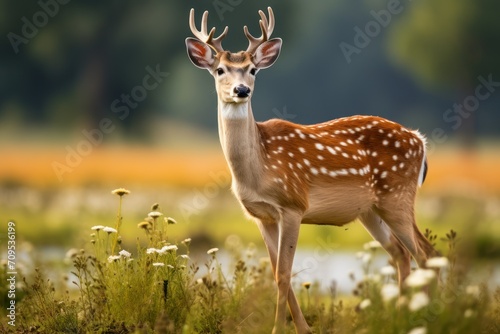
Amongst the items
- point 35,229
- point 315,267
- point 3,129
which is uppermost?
point 3,129

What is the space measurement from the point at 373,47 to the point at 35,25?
16440 millimetres

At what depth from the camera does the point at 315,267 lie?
7559 mm

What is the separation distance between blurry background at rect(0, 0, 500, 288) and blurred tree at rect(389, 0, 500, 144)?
0.16 feet

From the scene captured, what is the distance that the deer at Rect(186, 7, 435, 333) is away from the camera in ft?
22.7

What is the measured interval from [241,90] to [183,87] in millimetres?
30304

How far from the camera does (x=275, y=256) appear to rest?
7.22 meters

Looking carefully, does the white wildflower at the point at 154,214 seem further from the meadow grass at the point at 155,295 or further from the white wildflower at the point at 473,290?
the white wildflower at the point at 473,290

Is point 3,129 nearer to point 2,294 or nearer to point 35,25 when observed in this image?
Result: point 35,25

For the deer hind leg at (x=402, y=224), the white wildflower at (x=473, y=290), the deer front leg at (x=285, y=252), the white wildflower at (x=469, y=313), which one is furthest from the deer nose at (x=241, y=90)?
the white wildflower at (x=469, y=313)

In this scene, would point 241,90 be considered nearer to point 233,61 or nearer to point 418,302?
point 233,61

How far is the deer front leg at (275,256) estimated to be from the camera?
275 inches

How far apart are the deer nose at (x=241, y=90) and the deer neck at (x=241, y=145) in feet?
0.91

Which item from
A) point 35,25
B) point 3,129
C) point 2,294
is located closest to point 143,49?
point 35,25

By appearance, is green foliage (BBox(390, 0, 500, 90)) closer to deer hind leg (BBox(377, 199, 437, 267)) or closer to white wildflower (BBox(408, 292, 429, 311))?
deer hind leg (BBox(377, 199, 437, 267))
